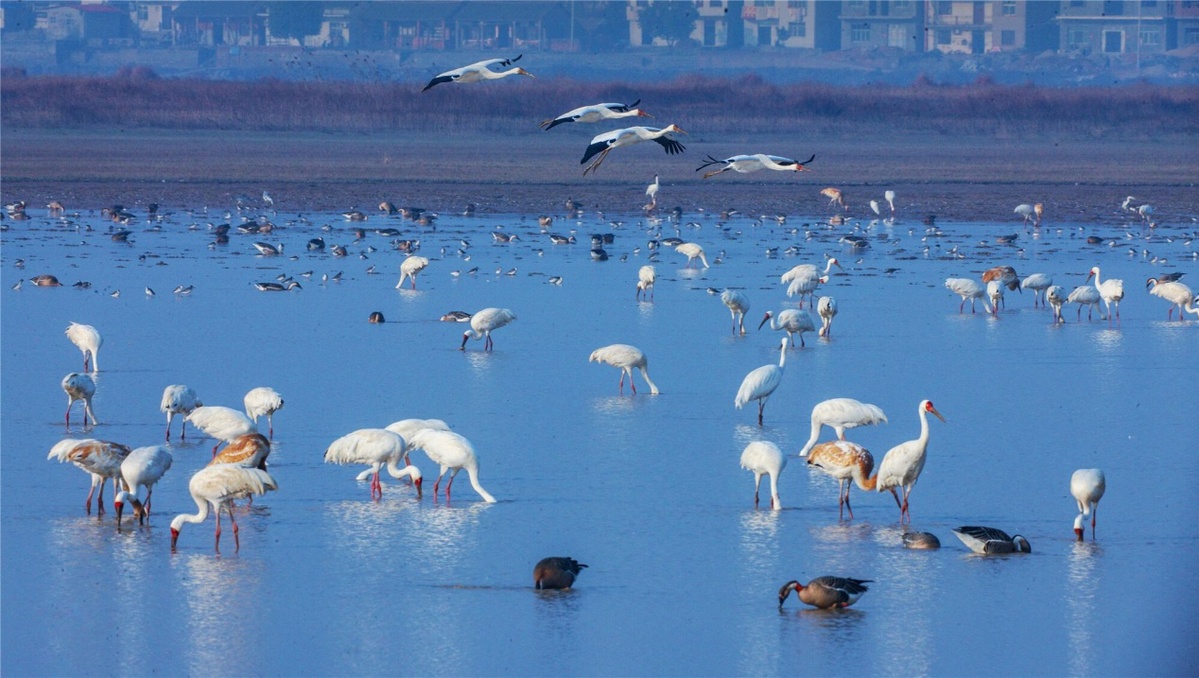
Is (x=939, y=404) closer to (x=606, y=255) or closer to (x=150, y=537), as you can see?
(x=150, y=537)

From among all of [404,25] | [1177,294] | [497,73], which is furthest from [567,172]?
[404,25]

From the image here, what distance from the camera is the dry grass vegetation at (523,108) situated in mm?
52312

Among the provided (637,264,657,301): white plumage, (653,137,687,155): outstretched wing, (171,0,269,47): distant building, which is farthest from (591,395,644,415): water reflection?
(171,0,269,47): distant building

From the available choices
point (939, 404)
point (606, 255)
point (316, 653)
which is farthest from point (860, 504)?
point (606, 255)

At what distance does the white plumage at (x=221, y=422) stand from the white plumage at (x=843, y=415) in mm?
3225

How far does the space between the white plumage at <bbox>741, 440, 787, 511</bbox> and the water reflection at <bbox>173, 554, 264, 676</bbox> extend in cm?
258

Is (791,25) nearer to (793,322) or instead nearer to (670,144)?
(793,322)

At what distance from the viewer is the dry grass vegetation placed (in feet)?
172

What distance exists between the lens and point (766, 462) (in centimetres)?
866

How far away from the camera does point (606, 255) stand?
21281 millimetres

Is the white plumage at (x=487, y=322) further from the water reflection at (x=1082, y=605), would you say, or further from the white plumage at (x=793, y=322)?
the water reflection at (x=1082, y=605)

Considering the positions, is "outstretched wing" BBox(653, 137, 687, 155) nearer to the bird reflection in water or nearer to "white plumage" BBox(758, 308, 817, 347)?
the bird reflection in water

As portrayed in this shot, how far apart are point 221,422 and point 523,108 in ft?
151

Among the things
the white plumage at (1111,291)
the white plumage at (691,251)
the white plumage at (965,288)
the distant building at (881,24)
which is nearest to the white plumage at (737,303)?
the white plumage at (965,288)
